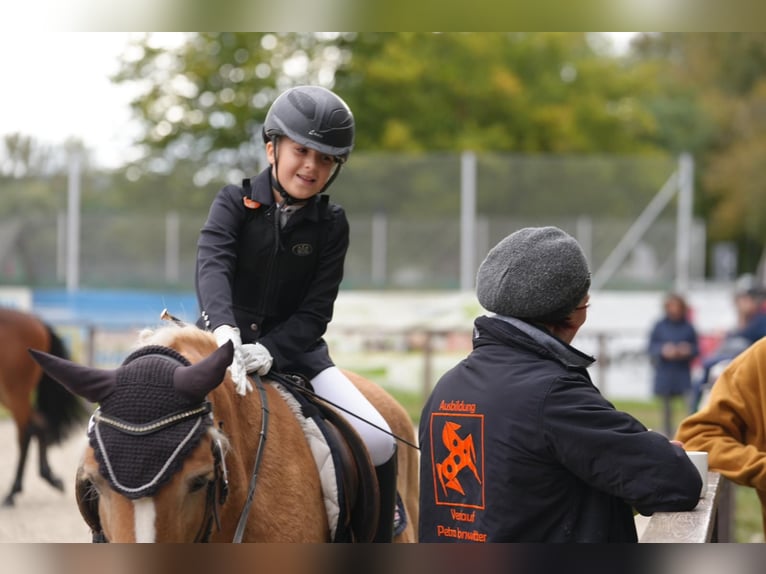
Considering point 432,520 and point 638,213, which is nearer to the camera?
point 432,520

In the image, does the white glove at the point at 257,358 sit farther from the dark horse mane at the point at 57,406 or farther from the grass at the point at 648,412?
the grass at the point at 648,412

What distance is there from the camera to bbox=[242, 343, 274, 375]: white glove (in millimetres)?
3348

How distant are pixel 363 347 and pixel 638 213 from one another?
488 centimetres

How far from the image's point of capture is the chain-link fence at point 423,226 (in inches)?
624

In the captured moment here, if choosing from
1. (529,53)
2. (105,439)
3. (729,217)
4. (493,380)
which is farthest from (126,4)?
(729,217)

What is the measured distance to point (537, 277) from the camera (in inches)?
98.2

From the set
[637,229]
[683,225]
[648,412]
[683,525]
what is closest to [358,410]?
[683,525]

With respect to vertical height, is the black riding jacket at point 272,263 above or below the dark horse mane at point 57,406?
above

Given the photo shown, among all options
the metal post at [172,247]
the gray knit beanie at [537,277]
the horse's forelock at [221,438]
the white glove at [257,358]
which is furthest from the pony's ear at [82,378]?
the metal post at [172,247]

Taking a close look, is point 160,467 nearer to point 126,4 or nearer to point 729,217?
point 126,4

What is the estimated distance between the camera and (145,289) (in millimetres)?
16172

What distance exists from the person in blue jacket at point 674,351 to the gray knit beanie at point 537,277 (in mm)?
11221

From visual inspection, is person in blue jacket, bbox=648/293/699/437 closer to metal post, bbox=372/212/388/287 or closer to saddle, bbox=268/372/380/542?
metal post, bbox=372/212/388/287

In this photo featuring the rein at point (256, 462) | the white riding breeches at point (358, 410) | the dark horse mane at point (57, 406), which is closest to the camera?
the rein at point (256, 462)
